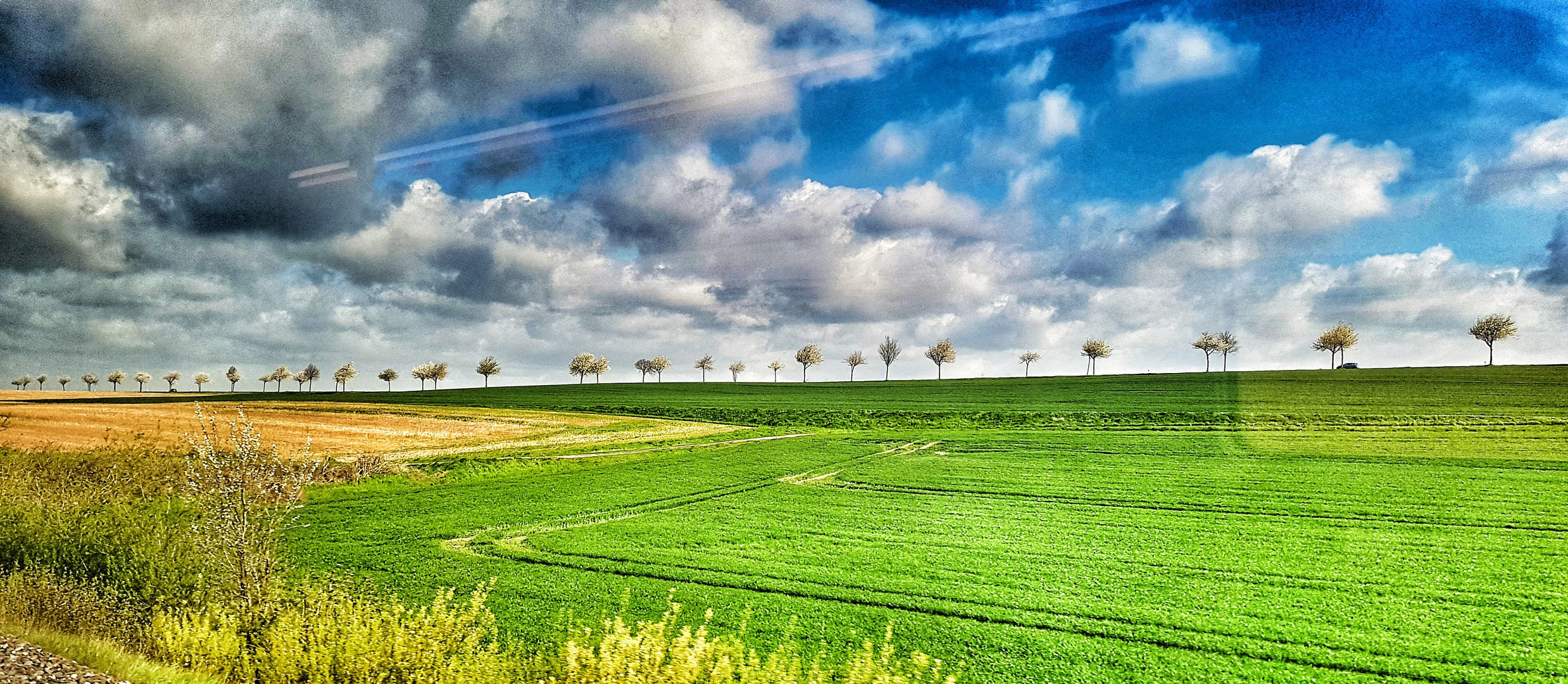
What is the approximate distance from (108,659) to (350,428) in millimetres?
44006

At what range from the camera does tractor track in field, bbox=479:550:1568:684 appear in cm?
934

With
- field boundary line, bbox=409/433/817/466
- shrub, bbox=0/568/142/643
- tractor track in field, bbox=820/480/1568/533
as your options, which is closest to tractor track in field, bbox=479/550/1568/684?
shrub, bbox=0/568/142/643

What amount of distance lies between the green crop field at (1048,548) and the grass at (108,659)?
3.93 m

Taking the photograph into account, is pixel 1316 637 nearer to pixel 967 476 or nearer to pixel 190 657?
pixel 190 657

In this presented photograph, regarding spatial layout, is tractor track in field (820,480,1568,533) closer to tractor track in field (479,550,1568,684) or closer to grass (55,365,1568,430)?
tractor track in field (479,550,1568,684)

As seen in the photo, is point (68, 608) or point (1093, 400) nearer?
point (68, 608)

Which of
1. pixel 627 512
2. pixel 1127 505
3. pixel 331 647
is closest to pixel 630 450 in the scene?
pixel 627 512

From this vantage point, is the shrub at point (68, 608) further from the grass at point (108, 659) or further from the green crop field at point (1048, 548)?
the green crop field at point (1048, 548)

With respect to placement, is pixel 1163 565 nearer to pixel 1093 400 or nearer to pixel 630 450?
pixel 630 450

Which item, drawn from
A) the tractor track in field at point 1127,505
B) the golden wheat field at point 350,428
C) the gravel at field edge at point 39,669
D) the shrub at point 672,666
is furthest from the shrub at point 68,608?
the golden wheat field at point 350,428

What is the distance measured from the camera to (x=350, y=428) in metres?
46.8

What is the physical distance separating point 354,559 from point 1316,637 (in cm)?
1675

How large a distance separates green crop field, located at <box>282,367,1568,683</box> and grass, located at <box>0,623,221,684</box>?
12.9ft

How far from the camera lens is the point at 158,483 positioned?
21.2 m
